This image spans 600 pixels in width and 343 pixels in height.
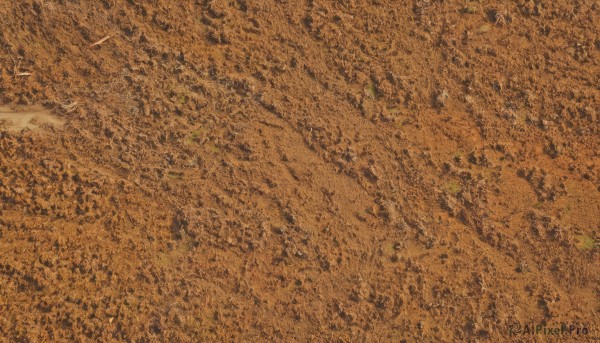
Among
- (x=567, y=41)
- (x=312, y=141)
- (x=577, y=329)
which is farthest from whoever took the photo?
(x=567, y=41)

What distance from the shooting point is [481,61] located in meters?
4.59

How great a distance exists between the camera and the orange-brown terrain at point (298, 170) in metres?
4.08

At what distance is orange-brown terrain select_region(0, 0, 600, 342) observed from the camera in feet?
13.4

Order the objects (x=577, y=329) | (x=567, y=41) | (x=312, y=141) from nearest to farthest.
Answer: (x=577, y=329) < (x=312, y=141) < (x=567, y=41)

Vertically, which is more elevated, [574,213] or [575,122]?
[575,122]

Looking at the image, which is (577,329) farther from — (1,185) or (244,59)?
(1,185)

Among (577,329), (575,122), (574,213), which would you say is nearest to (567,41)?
(575,122)

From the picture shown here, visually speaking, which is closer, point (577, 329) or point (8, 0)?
point (577, 329)

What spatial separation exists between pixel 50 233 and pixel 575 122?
15.1 feet

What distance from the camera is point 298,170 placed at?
435 centimetres

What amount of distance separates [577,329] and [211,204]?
3.16m

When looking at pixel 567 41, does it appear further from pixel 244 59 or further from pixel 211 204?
pixel 211 204

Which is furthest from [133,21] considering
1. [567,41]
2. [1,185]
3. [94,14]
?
[567,41]

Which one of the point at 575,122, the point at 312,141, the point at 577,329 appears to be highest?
the point at 575,122
